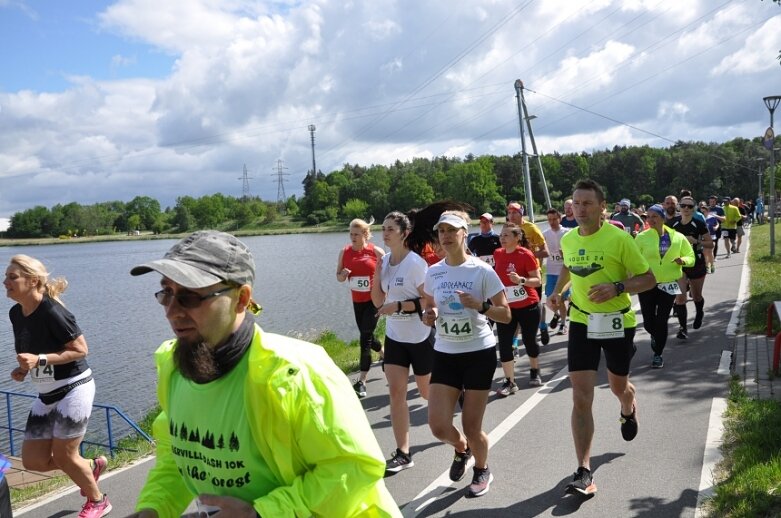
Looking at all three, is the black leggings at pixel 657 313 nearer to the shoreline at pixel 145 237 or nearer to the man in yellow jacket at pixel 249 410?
the man in yellow jacket at pixel 249 410

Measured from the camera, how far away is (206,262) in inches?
77.7

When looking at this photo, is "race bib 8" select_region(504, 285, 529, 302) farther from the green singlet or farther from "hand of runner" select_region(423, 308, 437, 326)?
"hand of runner" select_region(423, 308, 437, 326)

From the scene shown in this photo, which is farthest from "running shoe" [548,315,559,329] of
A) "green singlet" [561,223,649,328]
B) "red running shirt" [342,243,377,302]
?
"green singlet" [561,223,649,328]

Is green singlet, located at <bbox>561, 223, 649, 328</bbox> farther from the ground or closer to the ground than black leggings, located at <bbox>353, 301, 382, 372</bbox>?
farther from the ground

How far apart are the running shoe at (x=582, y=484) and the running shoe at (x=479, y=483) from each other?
1.98 feet

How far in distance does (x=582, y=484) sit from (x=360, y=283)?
4.47 metres

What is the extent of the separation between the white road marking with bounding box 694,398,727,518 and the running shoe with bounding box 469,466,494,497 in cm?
143

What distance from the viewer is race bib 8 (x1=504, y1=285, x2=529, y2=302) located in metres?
8.13

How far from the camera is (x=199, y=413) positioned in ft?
6.65

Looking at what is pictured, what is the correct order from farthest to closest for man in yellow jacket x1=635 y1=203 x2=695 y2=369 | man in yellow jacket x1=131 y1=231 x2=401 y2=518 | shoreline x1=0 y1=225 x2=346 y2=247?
shoreline x1=0 y1=225 x2=346 y2=247
man in yellow jacket x1=635 y1=203 x2=695 y2=369
man in yellow jacket x1=131 y1=231 x2=401 y2=518

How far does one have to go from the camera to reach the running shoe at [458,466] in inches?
198

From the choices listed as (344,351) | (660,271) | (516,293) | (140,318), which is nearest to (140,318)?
(140,318)

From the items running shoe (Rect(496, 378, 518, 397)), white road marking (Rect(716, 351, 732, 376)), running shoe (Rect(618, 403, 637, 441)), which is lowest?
running shoe (Rect(496, 378, 518, 397))

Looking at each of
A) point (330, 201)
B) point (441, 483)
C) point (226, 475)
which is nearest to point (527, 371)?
point (441, 483)
